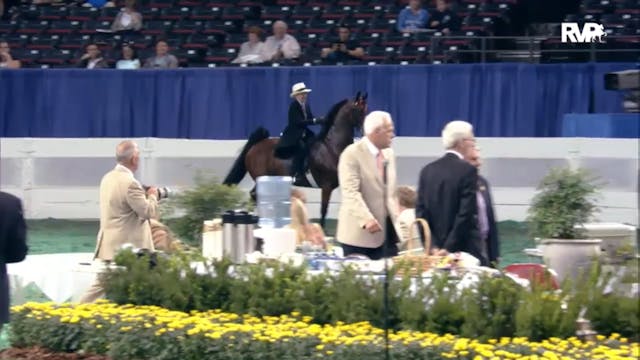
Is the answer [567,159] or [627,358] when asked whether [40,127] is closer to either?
[567,159]

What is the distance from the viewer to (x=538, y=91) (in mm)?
22219

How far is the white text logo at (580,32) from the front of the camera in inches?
914

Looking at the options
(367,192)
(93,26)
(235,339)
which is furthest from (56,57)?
(235,339)

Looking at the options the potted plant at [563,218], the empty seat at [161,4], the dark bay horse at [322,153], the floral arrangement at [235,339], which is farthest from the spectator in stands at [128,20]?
the floral arrangement at [235,339]

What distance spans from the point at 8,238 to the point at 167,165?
508 inches

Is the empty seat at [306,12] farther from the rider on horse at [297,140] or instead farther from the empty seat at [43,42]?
the rider on horse at [297,140]

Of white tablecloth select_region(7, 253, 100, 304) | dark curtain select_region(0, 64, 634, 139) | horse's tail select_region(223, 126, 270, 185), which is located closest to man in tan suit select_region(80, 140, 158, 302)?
white tablecloth select_region(7, 253, 100, 304)

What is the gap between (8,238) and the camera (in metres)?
9.63

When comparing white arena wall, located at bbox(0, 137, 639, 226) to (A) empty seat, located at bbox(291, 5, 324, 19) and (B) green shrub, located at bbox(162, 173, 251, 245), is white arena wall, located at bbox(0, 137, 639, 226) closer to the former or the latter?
(A) empty seat, located at bbox(291, 5, 324, 19)

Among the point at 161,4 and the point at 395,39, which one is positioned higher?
the point at 161,4

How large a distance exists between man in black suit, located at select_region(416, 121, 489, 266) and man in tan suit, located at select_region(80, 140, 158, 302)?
2.24 m

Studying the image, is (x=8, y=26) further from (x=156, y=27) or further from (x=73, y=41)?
(x=156, y=27)

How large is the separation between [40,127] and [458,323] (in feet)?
52.1

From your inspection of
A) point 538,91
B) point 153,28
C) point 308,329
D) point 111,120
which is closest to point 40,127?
point 111,120
